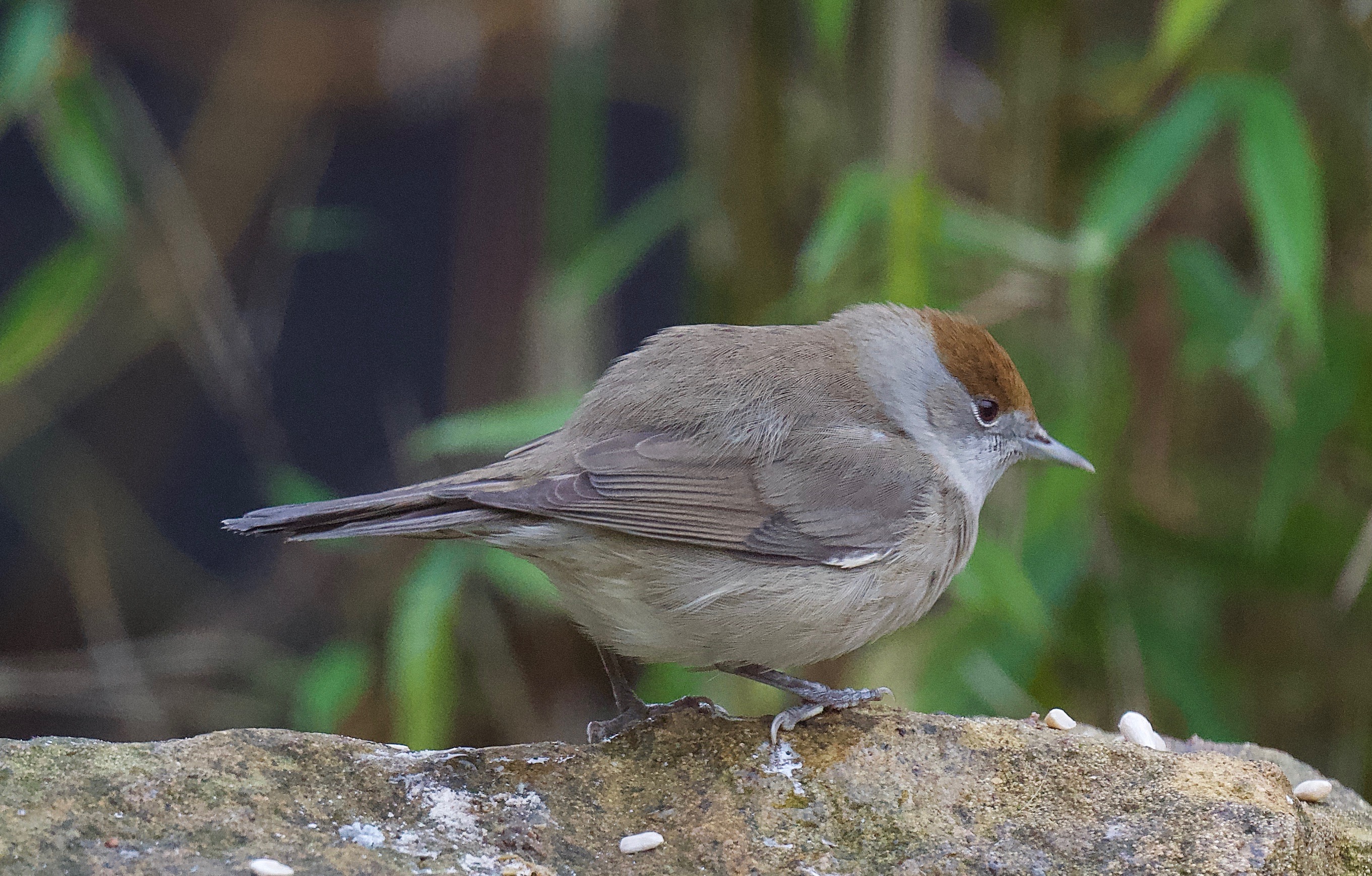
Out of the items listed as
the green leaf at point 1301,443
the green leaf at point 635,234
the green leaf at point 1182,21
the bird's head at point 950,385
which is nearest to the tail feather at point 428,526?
the bird's head at point 950,385

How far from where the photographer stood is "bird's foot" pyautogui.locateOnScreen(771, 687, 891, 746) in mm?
2771

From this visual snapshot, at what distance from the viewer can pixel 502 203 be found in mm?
6312

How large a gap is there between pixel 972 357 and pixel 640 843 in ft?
4.98

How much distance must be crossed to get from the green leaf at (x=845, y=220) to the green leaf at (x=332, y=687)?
6.97 ft

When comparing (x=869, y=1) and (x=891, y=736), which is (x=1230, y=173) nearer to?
(x=869, y=1)

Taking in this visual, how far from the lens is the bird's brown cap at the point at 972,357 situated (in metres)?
3.31

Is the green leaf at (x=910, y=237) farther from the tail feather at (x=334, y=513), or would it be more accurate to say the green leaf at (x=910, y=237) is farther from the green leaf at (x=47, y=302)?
the green leaf at (x=47, y=302)

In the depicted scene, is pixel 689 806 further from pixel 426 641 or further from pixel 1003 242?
pixel 1003 242

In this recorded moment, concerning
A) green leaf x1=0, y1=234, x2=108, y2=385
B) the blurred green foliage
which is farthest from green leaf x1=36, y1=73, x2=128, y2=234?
green leaf x1=0, y1=234, x2=108, y2=385

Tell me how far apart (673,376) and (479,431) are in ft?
3.99

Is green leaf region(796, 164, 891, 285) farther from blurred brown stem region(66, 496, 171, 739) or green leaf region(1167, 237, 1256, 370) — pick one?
blurred brown stem region(66, 496, 171, 739)

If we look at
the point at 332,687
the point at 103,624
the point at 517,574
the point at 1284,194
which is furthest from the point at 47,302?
the point at 1284,194

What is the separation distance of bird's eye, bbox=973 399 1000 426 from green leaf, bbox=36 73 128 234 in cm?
290

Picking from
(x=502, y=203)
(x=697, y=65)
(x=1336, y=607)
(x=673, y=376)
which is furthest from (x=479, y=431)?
(x=1336, y=607)
